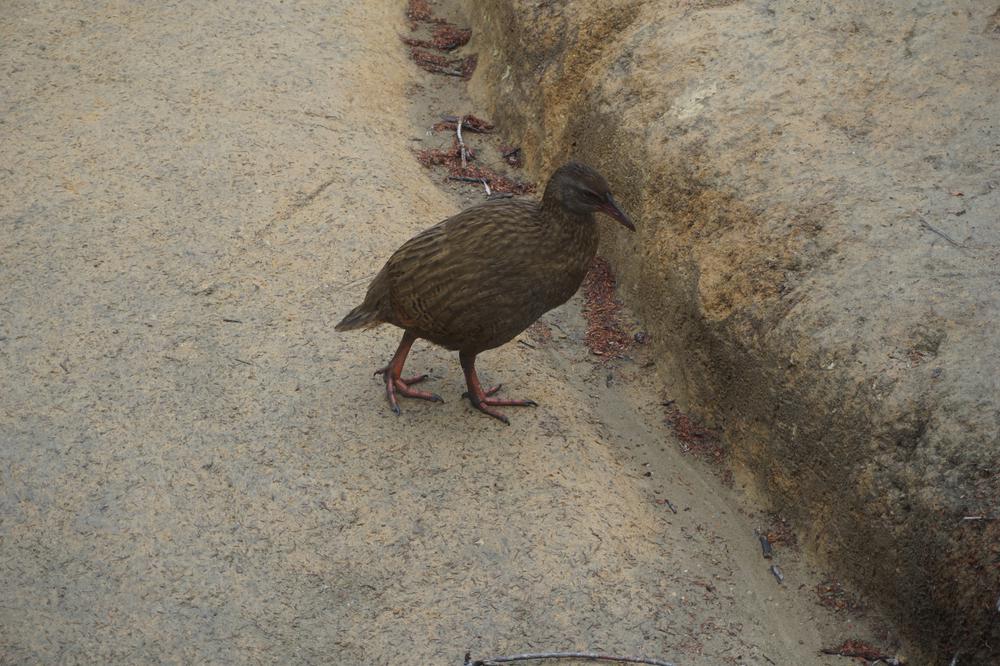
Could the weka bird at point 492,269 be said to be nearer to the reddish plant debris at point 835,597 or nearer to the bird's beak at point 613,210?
the bird's beak at point 613,210

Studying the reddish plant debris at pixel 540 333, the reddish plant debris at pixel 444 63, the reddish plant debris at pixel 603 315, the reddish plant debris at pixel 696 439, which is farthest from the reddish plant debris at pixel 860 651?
the reddish plant debris at pixel 444 63

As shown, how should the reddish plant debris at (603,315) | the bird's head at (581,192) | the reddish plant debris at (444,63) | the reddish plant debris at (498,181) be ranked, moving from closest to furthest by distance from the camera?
the bird's head at (581,192) < the reddish plant debris at (603,315) < the reddish plant debris at (498,181) < the reddish plant debris at (444,63)

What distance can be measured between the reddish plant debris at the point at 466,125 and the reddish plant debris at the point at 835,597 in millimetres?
4623

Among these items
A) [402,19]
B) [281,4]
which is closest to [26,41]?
[281,4]

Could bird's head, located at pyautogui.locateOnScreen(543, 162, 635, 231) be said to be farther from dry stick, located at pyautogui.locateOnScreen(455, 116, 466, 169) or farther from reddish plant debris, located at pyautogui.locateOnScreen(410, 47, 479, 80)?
reddish plant debris, located at pyautogui.locateOnScreen(410, 47, 479, 80)

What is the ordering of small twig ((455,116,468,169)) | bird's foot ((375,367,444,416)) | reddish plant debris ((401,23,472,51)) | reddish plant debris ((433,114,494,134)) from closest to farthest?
bird's foot ((375,367,444,416)), small twig ((455,116,468,169)), reddish plant debris ((433,114,494,134)), reddish plant debris ((401,23,472,51))

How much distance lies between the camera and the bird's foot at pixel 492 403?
5.30 m

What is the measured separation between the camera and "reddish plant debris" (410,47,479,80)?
342 inches

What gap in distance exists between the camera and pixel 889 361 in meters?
4.56

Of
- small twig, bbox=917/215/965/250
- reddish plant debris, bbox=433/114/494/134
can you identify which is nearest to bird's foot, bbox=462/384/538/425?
small twig, bbox=917/215/965/250

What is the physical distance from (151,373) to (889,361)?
12.3 ft

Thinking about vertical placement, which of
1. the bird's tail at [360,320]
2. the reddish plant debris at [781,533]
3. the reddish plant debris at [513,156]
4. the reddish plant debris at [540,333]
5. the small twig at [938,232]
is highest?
the small twig at [938,232]

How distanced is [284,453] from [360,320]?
0.79 meters

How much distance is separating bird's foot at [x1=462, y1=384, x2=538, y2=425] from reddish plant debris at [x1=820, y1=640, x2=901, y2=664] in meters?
1.90
